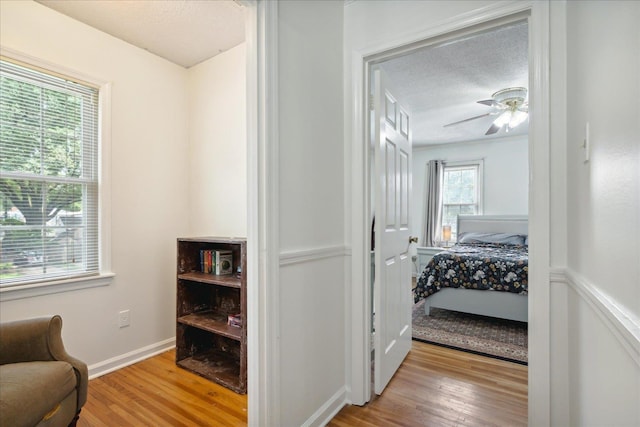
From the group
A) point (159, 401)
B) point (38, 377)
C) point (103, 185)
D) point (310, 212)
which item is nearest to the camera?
point (38, 377)

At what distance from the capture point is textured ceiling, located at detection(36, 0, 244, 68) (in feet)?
6.91

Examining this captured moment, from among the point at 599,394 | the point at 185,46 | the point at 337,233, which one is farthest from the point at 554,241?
the point at 185,46

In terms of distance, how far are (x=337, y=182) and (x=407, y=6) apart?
3.54 feet

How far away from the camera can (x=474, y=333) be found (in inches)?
124

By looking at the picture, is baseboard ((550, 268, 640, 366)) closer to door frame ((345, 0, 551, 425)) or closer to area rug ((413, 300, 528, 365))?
door frame ((345, 0, 551, 425))

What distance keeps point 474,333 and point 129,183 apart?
134 inches

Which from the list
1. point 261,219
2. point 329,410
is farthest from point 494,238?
point 261,219

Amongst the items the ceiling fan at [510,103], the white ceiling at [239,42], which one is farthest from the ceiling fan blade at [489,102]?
the white ceiling at [239,42]

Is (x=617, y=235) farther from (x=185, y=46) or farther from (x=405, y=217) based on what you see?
(x=185, y=46)

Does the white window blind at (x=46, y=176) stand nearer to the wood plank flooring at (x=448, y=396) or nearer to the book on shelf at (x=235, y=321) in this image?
the book on shelf at (x=235, y=321)

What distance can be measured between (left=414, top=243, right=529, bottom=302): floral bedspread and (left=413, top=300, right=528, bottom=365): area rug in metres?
0.34

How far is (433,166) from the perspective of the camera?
5.67 m

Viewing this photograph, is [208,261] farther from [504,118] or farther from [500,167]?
[500,167]

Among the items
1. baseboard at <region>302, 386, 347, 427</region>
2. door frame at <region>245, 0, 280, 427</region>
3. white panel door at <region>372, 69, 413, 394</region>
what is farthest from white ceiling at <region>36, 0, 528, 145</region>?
baseboard at <region>302, 386, 347, 427</region>
